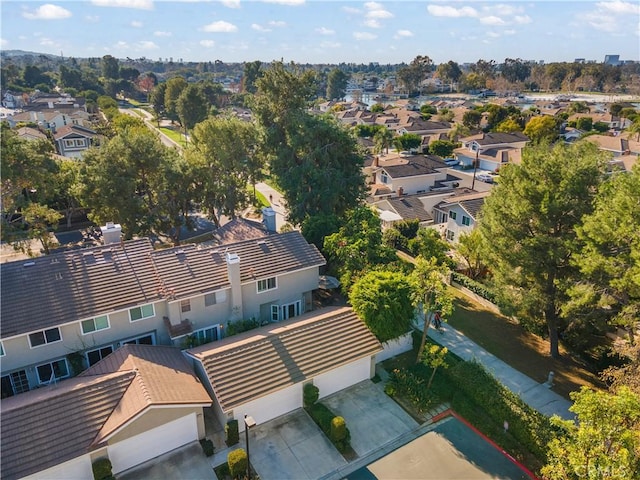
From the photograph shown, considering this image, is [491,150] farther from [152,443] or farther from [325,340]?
[152,443]

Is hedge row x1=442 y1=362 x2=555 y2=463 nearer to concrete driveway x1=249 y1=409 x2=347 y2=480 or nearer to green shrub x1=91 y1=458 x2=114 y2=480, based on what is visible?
concrete driveway x1=249 y1=409 x2=347 y2=480

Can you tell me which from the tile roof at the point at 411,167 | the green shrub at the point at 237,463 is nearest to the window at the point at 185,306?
the green shrub at the point at 237,463

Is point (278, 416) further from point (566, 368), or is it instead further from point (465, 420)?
point (566, 368)

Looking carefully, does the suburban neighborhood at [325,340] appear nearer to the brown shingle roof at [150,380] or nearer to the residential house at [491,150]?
the brown shingle roof at [150,380]

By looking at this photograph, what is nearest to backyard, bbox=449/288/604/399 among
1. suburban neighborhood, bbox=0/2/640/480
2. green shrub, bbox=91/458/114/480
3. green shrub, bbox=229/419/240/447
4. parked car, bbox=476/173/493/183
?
suburban neighborhood, bbox=0/2/640/480

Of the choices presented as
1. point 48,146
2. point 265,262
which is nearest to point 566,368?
point 265,262
